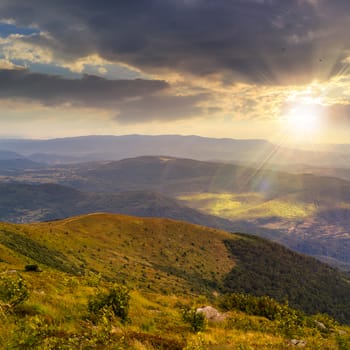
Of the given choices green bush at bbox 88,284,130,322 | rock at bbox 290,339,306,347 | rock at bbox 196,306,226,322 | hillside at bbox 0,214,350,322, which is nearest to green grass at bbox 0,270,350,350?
rock at bbox 290,339,306,347

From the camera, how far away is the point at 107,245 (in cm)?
Answer: 13175

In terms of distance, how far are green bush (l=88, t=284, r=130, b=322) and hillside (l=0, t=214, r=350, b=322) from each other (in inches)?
2867

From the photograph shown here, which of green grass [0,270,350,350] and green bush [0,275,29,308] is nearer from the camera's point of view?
green grass [0,270,350,350]

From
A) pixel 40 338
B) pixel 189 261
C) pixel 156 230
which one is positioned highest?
pixel 40 338

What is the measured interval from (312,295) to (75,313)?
178 meters

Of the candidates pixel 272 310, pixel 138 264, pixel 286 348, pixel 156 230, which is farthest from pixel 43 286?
pixel 156 230

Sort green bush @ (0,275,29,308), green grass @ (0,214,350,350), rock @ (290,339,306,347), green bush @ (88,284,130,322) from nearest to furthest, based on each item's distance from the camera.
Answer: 1. green grass @ (0,214,350,350)
2. green bush @ (0,275,29,308)
3. green bush @ (88,284,130,322)
4. rock @ (290,339,306,347)

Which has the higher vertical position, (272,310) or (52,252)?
(272,310)

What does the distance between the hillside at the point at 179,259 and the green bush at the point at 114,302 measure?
72831 mm

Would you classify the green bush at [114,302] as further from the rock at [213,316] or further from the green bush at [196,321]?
the rock at [213,316]

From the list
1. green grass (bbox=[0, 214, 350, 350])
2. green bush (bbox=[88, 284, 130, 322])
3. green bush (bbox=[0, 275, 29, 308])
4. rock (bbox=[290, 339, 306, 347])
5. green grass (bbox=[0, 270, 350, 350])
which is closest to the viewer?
green grass (bbox=[0, 270, 350, 350])

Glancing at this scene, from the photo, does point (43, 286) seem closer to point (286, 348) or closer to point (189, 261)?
point (286, 348)

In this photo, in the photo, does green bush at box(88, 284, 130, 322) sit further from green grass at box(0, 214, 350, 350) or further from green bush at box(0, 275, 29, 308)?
green bush at box(0, 275, 29, 308)

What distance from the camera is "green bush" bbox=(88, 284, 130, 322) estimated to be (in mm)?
17859
